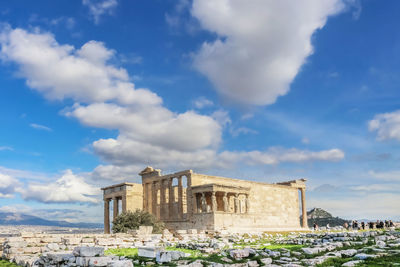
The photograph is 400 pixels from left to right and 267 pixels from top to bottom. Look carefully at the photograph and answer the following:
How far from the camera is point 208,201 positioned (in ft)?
137

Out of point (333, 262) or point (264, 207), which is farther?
point (264, 207)

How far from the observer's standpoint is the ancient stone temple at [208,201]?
36.4 meters

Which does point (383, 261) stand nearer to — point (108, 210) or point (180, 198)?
point (180, 198)

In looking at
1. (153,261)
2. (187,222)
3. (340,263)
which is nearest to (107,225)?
(187,222)

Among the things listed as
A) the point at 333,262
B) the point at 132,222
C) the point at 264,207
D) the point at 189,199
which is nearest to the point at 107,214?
the point at 189,199

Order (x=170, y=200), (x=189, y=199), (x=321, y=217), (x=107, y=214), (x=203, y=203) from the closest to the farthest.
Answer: (x=203, y=203) → (x=189, y=199) → (x=170, y=200) → (x=107, y=214) → (x=321, y=217)

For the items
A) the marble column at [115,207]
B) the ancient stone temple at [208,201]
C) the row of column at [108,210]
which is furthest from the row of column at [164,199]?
the marble column at [115,207]

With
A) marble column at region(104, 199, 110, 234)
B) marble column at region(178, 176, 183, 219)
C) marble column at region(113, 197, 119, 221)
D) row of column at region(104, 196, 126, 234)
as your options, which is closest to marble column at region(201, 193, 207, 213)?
marble column at region(178, 176, 183, 219)

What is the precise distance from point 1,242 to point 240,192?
22.8 m

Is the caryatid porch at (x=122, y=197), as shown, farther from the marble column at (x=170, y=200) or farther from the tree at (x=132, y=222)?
the tree at (x=132, y=222)

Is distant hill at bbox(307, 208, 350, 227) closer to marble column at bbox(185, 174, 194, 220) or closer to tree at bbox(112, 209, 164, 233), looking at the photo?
marble column at bbox(185, 174, 194, 220)

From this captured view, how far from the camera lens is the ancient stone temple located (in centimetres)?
3644

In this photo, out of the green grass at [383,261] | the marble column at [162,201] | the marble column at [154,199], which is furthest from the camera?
the marble column at [154,199]

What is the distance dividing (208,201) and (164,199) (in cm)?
456
